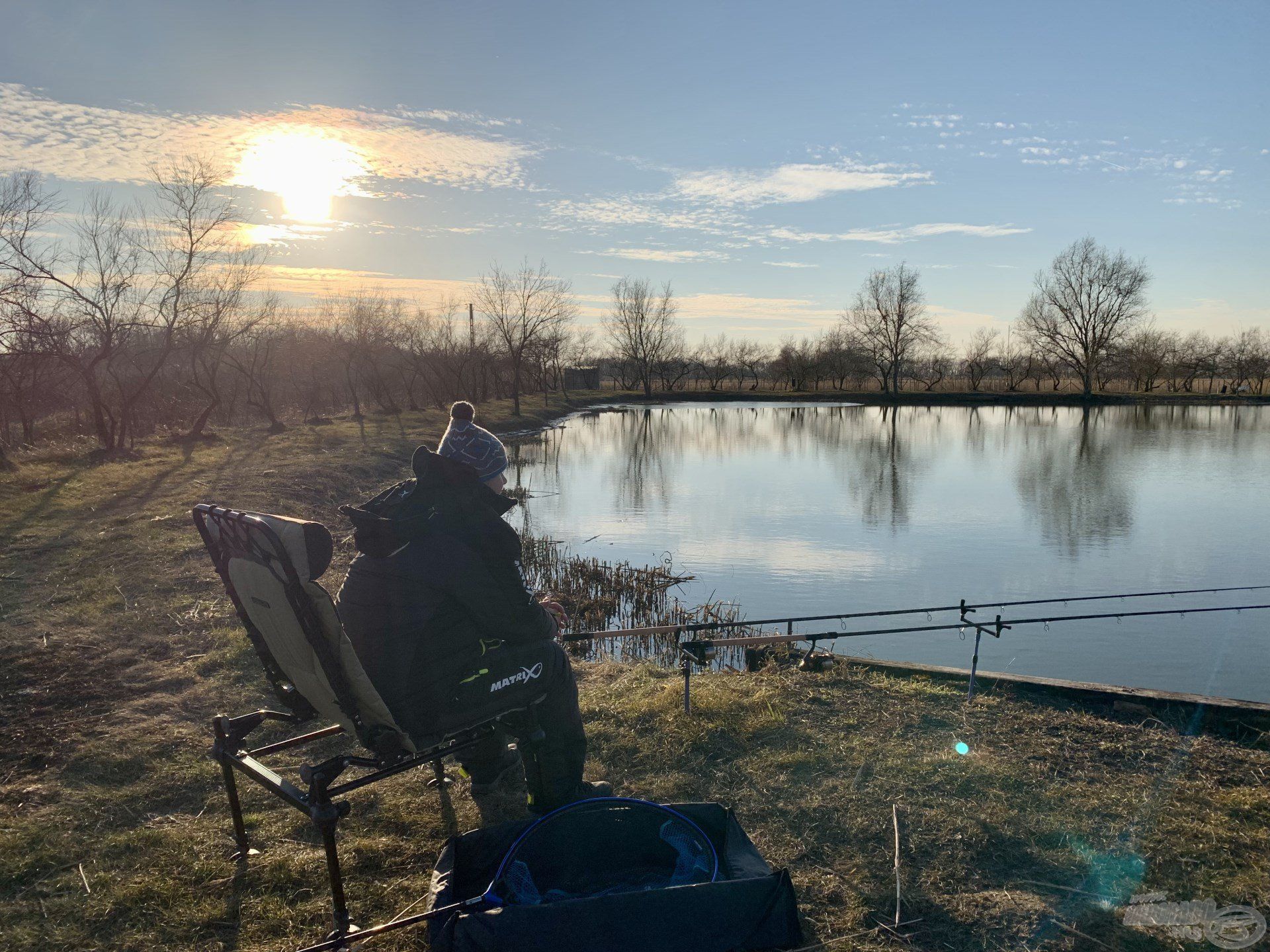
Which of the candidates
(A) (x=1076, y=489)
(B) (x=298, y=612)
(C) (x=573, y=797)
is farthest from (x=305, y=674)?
(A) (x=1076, y=489)

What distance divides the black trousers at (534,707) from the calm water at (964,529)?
172 inches

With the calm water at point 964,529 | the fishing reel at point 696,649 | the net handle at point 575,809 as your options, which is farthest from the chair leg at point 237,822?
the calm water at point 964,529

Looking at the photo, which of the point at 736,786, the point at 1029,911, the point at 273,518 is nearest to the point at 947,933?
the point at 1029,911

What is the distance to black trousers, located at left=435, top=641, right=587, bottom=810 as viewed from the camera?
2.44 m

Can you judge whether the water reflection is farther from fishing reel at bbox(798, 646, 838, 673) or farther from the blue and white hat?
the blue and white hat

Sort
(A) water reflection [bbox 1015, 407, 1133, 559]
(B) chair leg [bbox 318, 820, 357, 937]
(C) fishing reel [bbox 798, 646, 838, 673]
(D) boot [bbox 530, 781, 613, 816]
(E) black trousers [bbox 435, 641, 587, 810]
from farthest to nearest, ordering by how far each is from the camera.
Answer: (A) water reflection [bbox 1015, 407, 1133, 559] → (C) fishing reel [bbox 798, 646, 838, 673] → (D) boot [bbox 530, 781, 613, 816] → (E) black trousers [bbox 435, 641, 587, 810] → (B) chair leg [bbox 318, 820, 357, 937]

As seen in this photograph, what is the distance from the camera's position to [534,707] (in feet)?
8.60

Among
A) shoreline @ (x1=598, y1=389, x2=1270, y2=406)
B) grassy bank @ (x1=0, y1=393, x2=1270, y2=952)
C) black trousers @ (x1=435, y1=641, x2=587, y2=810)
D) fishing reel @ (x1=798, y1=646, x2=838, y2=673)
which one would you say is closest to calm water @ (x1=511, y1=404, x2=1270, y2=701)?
fishing reel @ (x1=798, y1=646, x2=838, y2=673)

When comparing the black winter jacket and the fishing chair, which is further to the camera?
the black winter jacket

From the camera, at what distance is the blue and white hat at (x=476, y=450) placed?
Result: 2592 mm

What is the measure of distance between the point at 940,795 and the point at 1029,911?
0.67 m

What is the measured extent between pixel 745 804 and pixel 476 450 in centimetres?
167

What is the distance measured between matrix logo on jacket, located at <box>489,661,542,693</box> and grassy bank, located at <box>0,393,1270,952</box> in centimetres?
68

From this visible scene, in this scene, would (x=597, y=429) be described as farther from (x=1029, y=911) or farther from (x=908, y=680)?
(x=1029, y=911)
